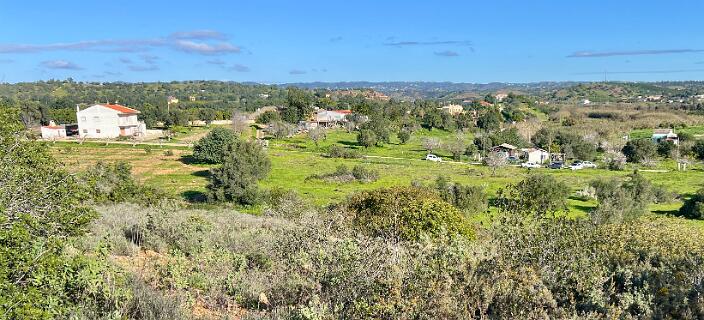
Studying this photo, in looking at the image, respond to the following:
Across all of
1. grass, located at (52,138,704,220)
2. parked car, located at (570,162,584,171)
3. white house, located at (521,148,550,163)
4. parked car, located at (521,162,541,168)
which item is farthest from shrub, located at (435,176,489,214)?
white house, located at (521,148,550,163)

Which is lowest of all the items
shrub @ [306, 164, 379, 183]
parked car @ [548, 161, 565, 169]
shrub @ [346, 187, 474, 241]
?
parked car @ [548, 161, 565, 169]

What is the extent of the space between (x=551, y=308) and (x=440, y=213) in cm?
997

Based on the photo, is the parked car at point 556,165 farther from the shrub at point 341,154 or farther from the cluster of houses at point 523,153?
the shrub at point 341,154

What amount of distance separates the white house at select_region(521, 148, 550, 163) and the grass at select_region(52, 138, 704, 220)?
30.6 ft

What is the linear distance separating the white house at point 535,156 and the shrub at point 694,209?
31.3m

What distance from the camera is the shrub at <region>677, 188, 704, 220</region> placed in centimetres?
3541

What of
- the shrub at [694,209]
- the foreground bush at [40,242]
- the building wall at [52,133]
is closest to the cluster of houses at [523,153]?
the shrub at [694,209]

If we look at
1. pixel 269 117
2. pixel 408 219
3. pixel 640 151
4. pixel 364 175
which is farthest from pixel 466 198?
pixel 269 117

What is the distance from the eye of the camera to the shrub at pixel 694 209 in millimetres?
35406

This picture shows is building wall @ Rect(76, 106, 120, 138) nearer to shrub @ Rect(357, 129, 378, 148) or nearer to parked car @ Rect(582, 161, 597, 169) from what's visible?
shrub @ Rect(357, 129, 378, 148)

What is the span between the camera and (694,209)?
35.8m

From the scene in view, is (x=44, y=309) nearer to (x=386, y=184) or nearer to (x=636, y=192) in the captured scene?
(x=386, y=184)

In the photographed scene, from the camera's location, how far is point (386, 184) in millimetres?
44906

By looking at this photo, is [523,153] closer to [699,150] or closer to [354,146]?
[699,150]
